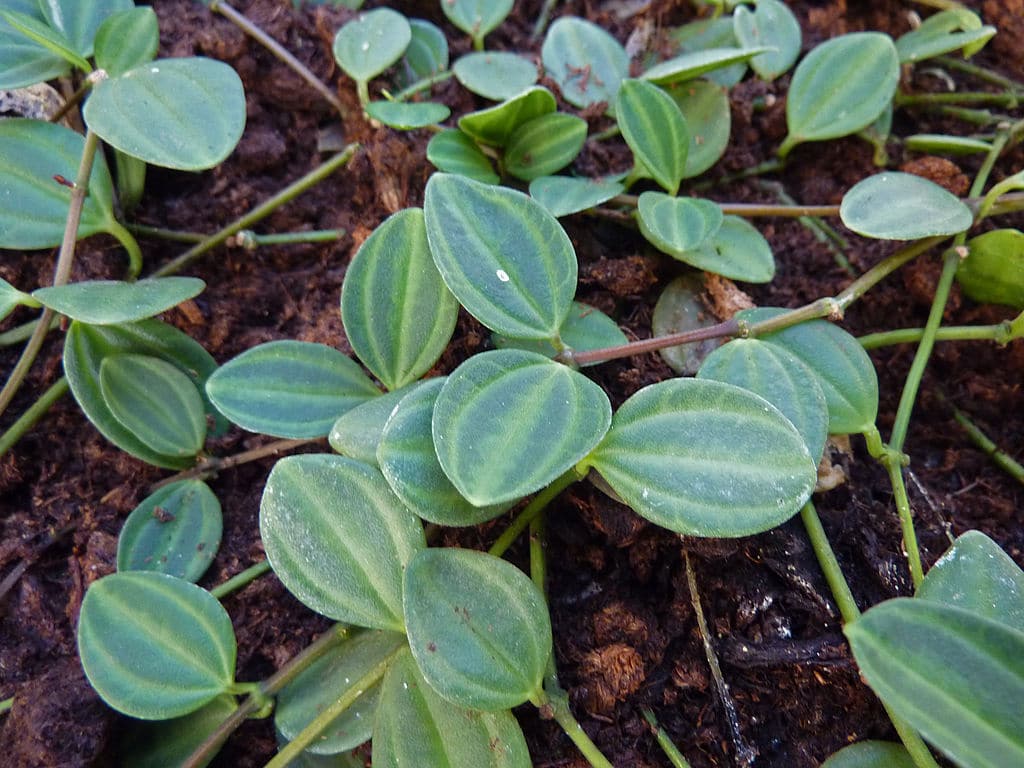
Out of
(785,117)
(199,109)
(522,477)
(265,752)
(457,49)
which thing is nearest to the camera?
(522,477)

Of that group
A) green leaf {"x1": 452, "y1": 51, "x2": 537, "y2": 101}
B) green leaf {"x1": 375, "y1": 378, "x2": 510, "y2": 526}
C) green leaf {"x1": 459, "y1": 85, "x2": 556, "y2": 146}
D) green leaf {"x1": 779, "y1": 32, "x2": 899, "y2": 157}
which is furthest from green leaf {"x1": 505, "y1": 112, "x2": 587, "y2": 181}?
green leaf {"x1": 375, "y1": 378, "x2": 510, "y2": 526}

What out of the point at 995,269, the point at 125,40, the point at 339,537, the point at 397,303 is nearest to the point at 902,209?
the point at 995,269

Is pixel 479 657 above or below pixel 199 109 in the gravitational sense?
below

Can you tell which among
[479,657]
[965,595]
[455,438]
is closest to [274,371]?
[455,438]

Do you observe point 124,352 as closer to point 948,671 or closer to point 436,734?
point 436,734

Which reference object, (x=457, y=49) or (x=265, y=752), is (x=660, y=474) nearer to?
(x=265, y=752)
